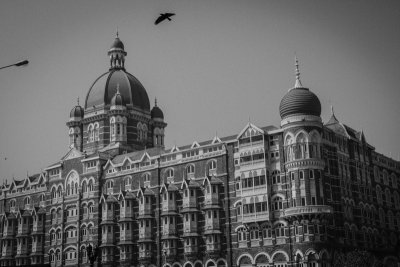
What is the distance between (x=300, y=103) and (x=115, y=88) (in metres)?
35.5

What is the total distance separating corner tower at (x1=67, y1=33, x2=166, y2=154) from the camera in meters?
93.4

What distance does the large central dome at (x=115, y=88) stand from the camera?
96.4m

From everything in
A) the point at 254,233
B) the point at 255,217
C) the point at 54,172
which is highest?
the point at 54,172

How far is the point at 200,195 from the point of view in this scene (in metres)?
77.1

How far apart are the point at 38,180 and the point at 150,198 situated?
77.8ft

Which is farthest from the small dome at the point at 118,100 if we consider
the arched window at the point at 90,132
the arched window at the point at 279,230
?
the arched window at the point at 279,230

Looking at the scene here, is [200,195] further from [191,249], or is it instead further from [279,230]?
[279,230]

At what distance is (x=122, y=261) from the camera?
8100 centimetres

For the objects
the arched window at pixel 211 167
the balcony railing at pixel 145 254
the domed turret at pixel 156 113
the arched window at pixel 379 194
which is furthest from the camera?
the domed turret at pixel 156 113

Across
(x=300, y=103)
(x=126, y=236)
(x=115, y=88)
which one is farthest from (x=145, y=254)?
(x=115, y=88)

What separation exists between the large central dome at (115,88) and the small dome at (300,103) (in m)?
31.6

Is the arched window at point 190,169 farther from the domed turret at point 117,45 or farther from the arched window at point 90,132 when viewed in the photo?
the domed turret at point 117,45

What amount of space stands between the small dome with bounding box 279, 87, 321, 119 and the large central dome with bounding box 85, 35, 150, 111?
31.6m

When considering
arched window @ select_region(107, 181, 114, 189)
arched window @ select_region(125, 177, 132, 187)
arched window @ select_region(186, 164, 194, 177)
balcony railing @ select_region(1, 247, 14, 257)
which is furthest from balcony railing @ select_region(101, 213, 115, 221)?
balcony railing @ select_region(1, 247, 14, 257)
